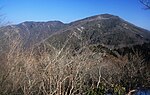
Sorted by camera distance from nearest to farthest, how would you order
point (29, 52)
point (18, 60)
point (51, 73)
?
point (51, 73)
point (18, 60)
point (29, 52)

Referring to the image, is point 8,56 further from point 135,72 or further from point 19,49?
point 135,72

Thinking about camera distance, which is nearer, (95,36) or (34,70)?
(34,70)

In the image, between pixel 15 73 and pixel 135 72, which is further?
pixel 135 72

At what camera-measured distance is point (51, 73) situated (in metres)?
8.30

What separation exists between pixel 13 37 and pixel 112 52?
2563 cm

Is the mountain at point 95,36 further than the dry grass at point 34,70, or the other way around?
the mountain at point 95,36

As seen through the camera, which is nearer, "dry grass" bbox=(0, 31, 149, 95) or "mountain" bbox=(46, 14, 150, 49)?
"dry grass" bbox=(0, 31, 149, 95)

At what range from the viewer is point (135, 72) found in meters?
26.6

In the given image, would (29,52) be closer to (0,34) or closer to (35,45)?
(35,45)

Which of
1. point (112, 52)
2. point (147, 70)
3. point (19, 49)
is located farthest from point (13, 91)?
point (112, 52)

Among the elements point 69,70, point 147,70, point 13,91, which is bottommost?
point 147,70

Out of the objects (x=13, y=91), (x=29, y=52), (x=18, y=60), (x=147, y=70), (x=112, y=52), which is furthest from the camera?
(x=112, y=52)

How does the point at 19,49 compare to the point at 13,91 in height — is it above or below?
above

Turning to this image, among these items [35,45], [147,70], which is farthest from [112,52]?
[35,45]
